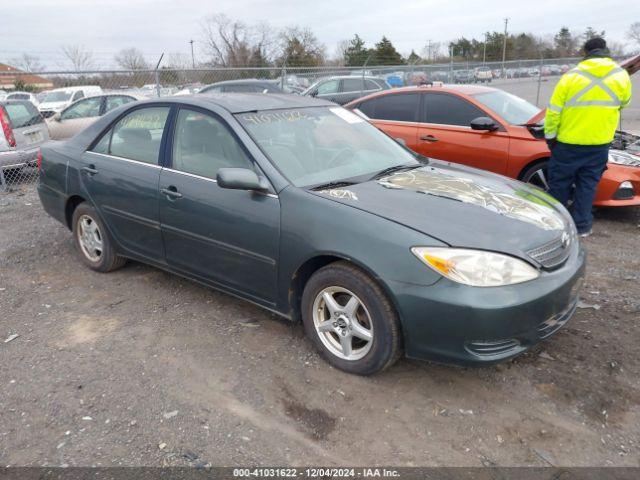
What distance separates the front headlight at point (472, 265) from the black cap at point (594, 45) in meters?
3.56

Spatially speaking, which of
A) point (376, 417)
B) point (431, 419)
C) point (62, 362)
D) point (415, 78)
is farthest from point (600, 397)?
point (415, 78)

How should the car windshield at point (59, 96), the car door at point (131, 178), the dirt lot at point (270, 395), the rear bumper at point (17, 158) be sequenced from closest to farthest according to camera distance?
the dirt lot at point (270, 395)
the car door at point (131, 178)
the rear bumper at point (17, 158)
the car windshield at point (59, 96)

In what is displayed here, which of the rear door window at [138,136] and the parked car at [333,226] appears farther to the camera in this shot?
the rear door window at [138,136]

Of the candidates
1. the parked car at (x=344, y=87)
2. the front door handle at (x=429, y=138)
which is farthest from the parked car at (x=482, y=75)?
the front door handle at (x=429, y=138)

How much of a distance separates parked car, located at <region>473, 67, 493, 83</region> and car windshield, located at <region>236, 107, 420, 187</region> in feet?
57.6

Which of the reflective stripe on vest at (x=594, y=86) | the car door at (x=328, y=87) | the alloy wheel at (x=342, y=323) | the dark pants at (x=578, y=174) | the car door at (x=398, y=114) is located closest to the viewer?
the alloy wheel at (x=342, y=323)

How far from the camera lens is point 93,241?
4711mm

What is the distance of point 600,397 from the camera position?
2840 mm

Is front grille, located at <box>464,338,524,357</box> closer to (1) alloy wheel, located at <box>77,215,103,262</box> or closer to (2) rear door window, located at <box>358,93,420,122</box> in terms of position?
(1) alloy wheel, located at <box>77,215,103,262</box>

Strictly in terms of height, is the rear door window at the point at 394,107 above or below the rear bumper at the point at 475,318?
above

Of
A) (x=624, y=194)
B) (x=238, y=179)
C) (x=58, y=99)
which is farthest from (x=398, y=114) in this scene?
(x=58, y=99)

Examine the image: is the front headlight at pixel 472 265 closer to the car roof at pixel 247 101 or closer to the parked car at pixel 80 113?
the car roof at pixel 247 101

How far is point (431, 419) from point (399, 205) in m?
1.18

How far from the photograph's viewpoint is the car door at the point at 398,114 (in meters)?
6.89
